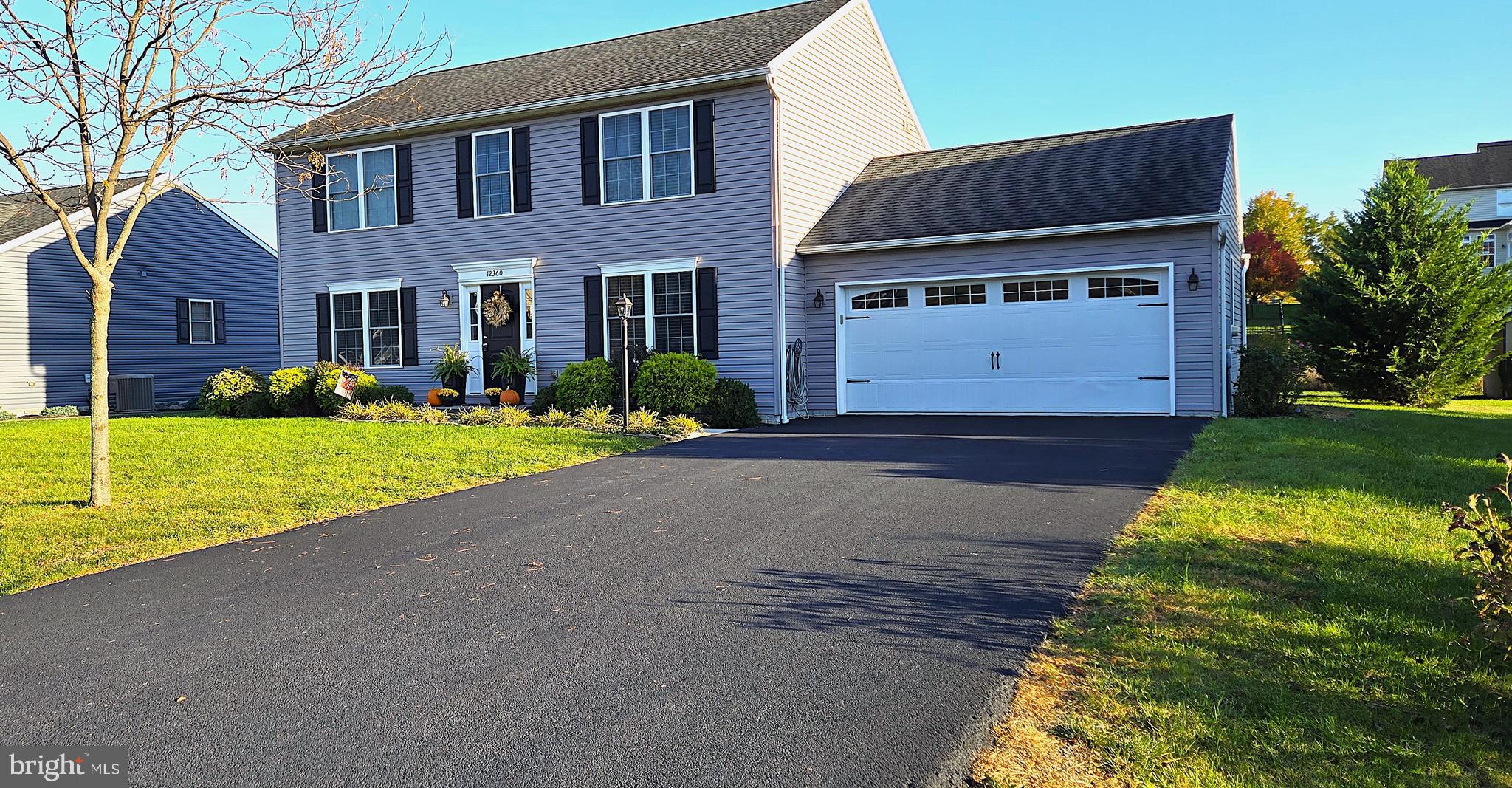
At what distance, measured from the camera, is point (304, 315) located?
61.4ft

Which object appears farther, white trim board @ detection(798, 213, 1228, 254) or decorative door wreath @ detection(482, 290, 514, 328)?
decorative door wreath @ detection(482, 290, 514, 328)

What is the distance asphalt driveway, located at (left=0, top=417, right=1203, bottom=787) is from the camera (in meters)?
3.12

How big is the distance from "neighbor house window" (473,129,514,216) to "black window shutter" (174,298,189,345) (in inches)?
448

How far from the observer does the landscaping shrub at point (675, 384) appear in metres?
14.0

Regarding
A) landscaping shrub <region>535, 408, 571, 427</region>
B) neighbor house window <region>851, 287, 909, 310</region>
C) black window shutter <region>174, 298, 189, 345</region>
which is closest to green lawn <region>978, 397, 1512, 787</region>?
landscaping shrub <region>535, 408, 571, 427</region>

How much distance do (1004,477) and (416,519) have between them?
15.3 ft

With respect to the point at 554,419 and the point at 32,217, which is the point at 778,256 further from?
the point at 32,217

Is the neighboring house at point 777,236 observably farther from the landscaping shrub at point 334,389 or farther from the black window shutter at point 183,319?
the black window shutter at point 183,319

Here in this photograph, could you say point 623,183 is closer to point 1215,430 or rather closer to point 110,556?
point 1215,430

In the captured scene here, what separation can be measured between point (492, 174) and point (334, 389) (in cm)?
440

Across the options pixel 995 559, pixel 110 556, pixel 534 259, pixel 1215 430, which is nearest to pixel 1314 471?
pixel 1215 430

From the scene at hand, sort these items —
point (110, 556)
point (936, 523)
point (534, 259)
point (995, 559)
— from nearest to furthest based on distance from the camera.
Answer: point (995, 559), point (110, 556), point (936, 523), point (534, 259)

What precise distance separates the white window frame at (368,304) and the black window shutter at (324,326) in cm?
4

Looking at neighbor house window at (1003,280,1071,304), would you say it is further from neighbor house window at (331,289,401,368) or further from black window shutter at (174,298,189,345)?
black window shutter at (174,298,189,345)
